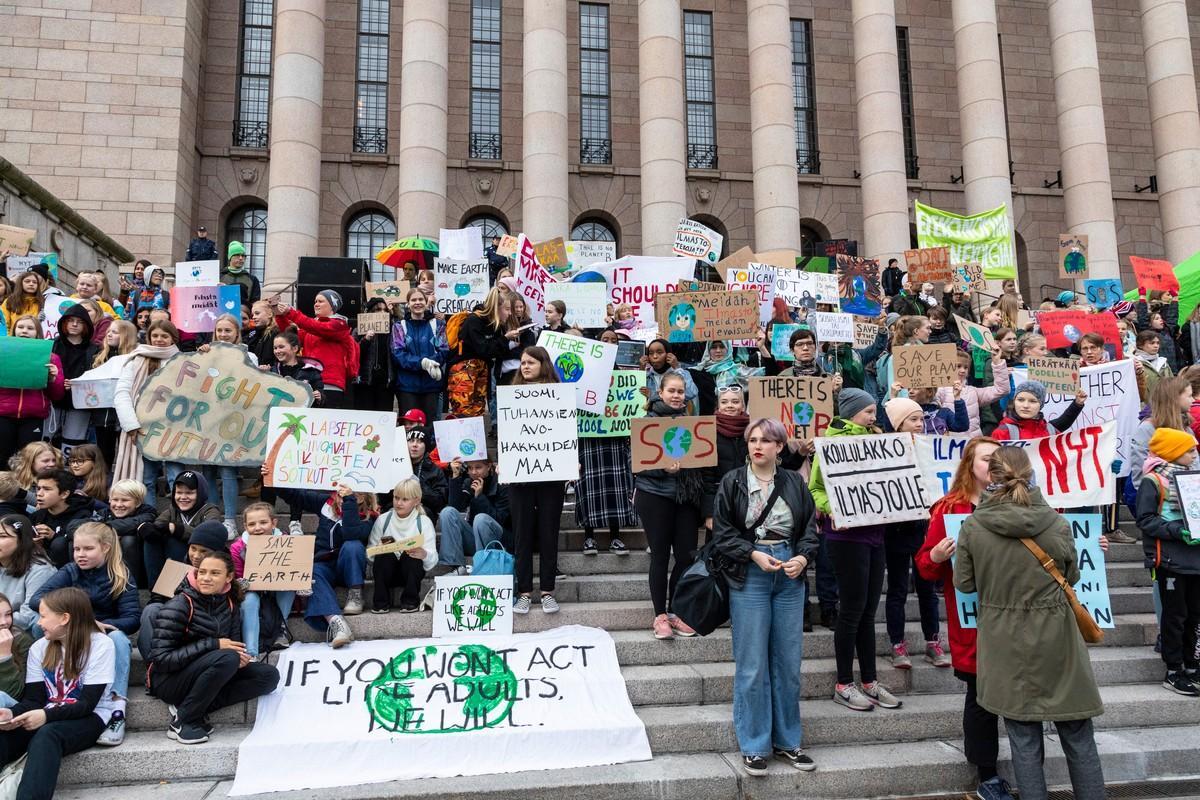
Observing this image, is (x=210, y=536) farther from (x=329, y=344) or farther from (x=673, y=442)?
(x=329, y=344)

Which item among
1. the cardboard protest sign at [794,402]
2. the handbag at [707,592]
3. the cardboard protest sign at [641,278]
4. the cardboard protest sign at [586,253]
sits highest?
the cardboard protest sign at [586,253]

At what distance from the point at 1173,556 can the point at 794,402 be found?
2.99 m

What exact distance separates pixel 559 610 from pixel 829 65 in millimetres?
24149

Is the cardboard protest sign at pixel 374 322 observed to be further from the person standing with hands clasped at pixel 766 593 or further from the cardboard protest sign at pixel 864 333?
the cardboard protest sign at pixel 864 333

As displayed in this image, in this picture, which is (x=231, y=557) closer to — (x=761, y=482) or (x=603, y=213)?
(x=761, y=482)

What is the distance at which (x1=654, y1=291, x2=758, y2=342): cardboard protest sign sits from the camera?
9578mm

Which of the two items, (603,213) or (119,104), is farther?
(603,213)

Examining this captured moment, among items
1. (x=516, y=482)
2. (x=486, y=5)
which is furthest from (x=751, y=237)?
(x=516, y=482)

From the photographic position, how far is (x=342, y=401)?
937 cm

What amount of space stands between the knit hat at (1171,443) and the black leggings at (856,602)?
8.15 feet

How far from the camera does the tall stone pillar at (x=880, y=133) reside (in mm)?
20750

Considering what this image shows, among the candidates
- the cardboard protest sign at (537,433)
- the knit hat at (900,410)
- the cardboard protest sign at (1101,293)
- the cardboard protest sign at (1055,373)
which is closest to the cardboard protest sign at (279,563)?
the cardboard protest sign at (537,433)

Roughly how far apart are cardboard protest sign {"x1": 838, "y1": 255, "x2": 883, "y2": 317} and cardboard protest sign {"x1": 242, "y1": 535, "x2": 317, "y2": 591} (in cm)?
998

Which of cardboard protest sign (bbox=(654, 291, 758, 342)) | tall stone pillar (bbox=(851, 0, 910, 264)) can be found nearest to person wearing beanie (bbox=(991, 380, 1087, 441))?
cardboard protest sign (bbox=(654, 291, 758, 342))
